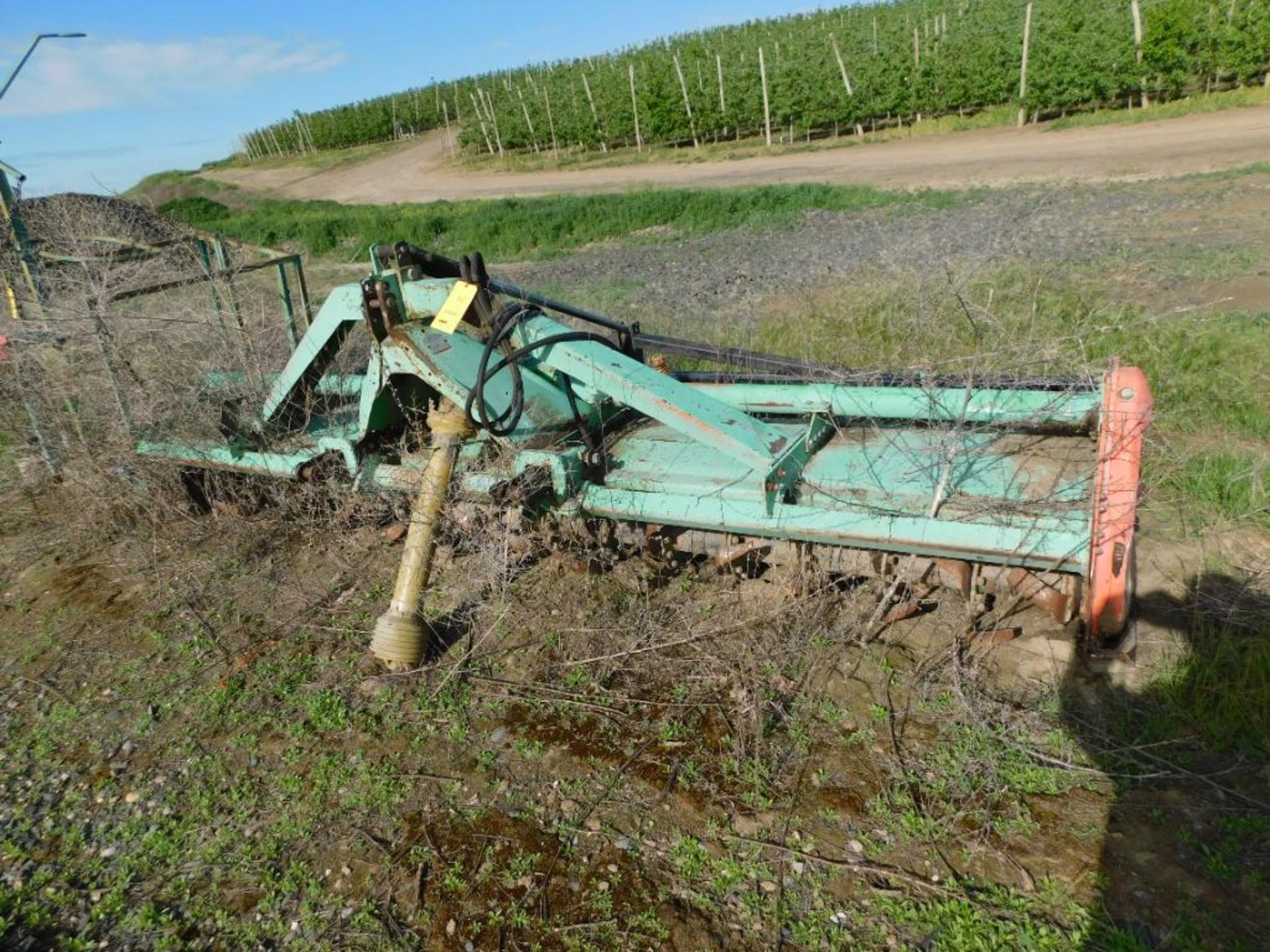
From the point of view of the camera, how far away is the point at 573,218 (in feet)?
51.5

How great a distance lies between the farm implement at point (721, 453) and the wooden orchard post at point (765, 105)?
2298 centimetres

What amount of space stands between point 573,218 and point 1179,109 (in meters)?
13.4

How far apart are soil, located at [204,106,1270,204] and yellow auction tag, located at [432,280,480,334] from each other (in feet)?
41.6

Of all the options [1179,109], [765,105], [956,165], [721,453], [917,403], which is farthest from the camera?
[765,105]

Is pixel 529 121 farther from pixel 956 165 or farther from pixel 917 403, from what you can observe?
pixel 917 403

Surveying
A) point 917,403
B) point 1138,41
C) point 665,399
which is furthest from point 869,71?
point 665,399

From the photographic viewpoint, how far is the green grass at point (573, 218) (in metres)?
13.8

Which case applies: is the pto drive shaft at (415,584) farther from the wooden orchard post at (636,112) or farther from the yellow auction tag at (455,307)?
the wooden orchard post at (636,112)

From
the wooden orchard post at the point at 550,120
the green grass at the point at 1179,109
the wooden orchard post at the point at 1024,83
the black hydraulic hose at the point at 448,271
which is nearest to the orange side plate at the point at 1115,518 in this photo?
the black hydraulic hose at the point at 448,271

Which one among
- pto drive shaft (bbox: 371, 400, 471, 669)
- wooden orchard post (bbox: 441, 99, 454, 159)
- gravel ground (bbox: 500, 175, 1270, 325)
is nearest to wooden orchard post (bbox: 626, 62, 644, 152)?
wooden orchard post (bbox: 441, 99, 454, 159)

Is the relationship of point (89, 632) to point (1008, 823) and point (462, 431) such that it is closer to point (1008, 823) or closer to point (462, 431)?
point (462, 431)

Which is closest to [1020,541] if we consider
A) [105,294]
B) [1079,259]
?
[105,294]

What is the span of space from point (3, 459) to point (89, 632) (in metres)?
2.99

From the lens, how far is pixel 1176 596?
11.9 feet
